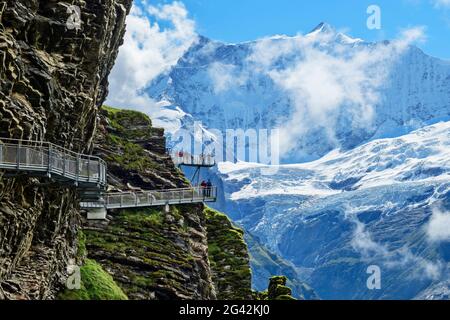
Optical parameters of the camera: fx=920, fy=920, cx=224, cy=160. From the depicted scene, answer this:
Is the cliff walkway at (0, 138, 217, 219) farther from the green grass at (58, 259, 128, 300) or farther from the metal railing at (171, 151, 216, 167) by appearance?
the metal railing at (171, 151, 216, 167)

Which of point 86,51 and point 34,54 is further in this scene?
point 86,51

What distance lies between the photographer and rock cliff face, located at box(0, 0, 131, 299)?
56.0m

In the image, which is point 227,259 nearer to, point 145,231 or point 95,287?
point 145,231

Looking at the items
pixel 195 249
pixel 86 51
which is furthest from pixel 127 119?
pixel 86 51

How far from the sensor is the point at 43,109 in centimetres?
6028

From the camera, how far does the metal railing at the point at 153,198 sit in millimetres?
88625

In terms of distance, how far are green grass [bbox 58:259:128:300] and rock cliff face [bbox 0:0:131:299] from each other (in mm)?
2206

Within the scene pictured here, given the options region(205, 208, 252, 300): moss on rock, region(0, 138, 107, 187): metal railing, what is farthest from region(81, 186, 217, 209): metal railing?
region(0, 138, 107, 187): metal railing

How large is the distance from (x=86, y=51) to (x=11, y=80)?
14.0 m

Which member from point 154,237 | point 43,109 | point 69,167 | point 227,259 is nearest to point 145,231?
point 154,237

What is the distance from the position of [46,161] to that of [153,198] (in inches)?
1516

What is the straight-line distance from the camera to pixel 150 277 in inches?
3329

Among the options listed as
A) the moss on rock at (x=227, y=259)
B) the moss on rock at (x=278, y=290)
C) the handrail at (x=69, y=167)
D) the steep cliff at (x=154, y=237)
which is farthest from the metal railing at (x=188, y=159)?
the handrail at (x=69, y=167)
